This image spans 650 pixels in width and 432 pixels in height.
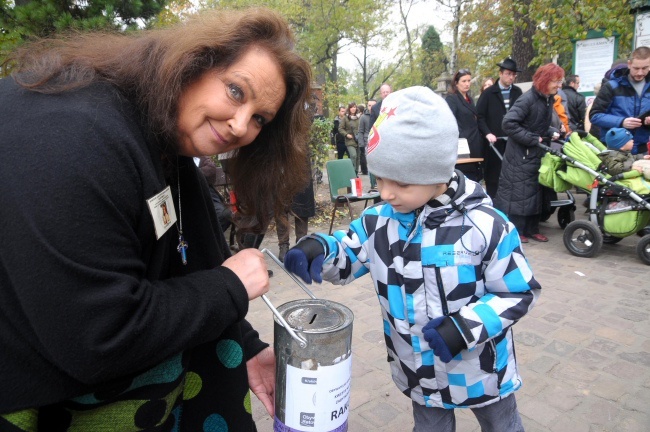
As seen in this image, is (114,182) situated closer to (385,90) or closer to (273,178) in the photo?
(273,178)

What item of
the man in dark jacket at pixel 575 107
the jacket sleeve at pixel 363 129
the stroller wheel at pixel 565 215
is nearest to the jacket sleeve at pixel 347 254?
the stroller wheel at pixel 565 215

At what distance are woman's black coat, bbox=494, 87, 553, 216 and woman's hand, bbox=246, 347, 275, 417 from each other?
485 centimetres

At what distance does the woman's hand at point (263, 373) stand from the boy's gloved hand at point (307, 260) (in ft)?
0.96

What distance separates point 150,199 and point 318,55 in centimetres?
2566

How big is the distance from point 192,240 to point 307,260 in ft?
1.50

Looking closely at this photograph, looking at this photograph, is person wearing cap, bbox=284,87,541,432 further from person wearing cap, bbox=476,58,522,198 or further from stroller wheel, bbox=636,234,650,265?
person wearing cap, bbox=476,58,522,198

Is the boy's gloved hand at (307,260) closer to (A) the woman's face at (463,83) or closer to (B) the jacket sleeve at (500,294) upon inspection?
(B) the jacket sleeve at (500,294)

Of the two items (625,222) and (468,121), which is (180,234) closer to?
(625,222)

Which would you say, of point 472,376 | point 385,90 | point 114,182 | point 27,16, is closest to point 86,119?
point 114,182

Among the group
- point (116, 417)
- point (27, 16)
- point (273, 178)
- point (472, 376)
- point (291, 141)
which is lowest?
point (472, 376)

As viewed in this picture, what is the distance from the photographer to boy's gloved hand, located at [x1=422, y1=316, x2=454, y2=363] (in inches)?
61.7

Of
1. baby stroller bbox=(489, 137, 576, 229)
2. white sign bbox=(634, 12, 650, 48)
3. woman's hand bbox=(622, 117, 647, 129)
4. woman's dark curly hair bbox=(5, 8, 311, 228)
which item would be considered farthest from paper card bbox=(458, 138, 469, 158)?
woman's dark curly hair bbox=(5, 8, 311, 228)

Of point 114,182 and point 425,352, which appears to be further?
point 425,352

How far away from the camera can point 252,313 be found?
13.5ft
